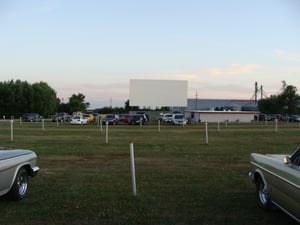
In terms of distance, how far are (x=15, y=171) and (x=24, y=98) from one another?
9723 centimetres

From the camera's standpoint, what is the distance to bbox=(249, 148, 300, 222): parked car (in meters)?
6.03

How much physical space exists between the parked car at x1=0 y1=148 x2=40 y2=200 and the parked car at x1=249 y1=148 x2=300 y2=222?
4147 mm

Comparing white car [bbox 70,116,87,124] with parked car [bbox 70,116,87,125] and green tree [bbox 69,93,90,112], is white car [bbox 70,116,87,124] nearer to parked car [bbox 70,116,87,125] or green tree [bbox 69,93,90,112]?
parked car [bbox 70,116,87,125]

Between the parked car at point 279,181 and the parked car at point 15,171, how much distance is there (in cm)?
415

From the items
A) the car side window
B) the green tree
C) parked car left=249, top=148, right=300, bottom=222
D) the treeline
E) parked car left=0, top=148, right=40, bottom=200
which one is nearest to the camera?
parked car left=249, top=148, right=300, bottom=222

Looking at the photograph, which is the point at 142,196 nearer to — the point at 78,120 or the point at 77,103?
the point at 78,120

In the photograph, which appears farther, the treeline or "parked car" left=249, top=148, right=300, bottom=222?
the treeline

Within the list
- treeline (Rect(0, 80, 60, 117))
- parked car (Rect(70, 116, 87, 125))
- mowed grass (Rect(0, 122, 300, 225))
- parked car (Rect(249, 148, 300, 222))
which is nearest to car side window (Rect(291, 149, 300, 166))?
parked car (Rect(249, 148, 300, 222))

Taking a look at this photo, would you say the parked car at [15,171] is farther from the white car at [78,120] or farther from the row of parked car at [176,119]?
the white car at [78,120]

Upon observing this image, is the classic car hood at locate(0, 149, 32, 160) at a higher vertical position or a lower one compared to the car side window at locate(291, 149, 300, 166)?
lower

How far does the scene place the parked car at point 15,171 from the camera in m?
7.48

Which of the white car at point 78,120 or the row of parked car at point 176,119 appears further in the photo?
the white car at point 78,120

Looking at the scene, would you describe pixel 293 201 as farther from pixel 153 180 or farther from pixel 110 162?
pixel 110 162

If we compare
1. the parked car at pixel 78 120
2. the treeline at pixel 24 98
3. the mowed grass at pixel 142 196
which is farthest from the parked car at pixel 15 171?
the treeline at pixel 24 98
